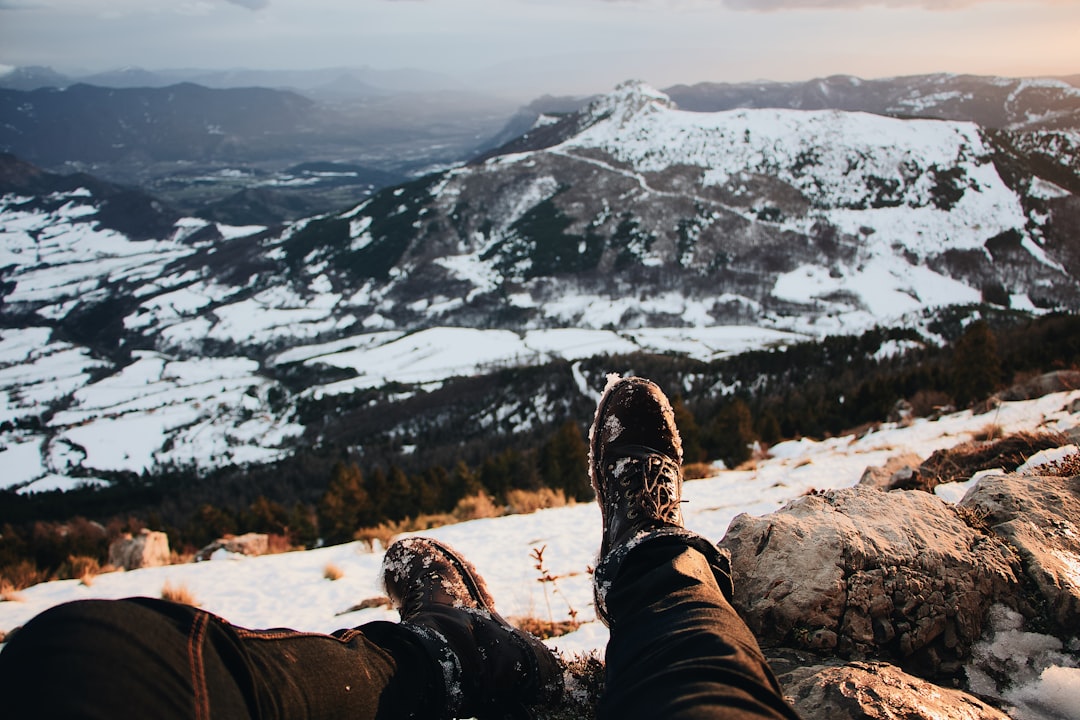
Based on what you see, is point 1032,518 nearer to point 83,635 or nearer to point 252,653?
point 252,653

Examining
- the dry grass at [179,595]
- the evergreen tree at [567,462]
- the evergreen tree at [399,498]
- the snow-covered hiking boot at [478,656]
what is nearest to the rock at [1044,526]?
the snow-covered hiking boot at [478,656]

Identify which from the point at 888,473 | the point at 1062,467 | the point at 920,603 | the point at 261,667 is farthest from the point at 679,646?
the point at 888,473

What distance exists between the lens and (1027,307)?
143 m

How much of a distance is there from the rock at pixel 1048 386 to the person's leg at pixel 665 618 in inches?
568

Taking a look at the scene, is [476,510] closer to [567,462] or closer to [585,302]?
[567,462]

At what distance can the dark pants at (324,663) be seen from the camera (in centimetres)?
147

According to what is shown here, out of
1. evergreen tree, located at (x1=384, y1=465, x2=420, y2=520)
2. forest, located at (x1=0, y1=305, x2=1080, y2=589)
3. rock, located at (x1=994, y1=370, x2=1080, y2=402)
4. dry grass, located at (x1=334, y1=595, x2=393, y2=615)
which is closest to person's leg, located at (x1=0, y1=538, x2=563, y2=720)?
dry grass, located at (x1=334, y1=595, x2=393, y2=615)

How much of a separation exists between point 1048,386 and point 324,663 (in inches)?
689

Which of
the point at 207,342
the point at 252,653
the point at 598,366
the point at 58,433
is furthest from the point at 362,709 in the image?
the point at 207,342

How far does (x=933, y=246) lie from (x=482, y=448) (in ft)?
527

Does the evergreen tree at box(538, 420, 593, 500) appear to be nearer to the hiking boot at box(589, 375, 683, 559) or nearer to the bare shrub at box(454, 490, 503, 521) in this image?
the bare shrub at box(454, 490, 503, 521)

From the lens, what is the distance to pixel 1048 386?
545 inches

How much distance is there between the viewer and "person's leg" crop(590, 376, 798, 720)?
1876 mm

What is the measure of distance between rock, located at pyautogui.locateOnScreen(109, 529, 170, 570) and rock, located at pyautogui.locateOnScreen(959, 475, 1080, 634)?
39.9ft
